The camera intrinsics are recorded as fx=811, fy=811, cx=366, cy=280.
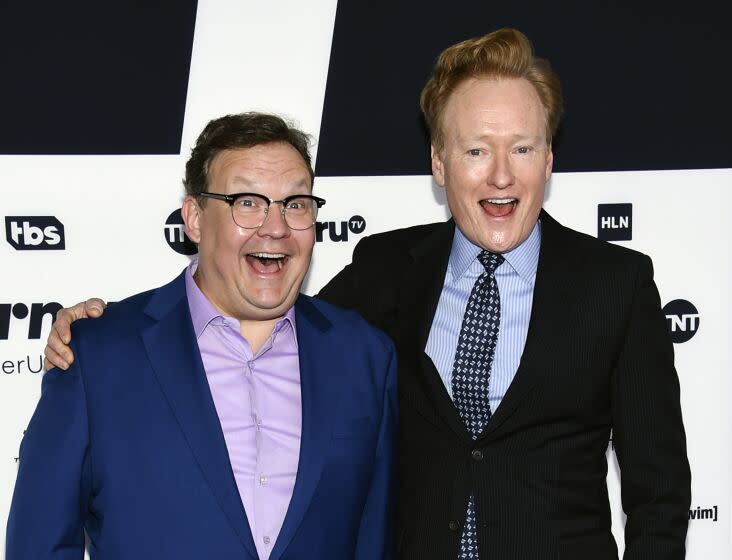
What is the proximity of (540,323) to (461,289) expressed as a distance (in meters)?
0.21

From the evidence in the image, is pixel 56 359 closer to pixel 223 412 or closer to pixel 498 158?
pixel 223 412

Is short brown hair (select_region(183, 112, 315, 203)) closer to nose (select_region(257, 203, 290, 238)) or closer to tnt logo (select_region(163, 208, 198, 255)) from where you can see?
nose (select_region(257, 203, 290, 238))

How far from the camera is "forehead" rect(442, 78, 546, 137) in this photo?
1787 millimetres

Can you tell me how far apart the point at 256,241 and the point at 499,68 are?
0.68 m

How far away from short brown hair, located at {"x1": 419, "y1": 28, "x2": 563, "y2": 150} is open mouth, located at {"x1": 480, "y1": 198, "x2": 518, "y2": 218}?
0.18 meters

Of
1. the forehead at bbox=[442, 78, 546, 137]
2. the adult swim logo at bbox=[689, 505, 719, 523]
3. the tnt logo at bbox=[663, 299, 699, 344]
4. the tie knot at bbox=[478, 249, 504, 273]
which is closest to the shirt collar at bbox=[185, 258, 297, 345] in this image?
the tie knot at bbox=[478, 249, 504, 273]

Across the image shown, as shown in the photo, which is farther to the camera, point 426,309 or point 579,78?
point 579,78

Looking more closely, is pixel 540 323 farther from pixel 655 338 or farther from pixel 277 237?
pixel 277 237

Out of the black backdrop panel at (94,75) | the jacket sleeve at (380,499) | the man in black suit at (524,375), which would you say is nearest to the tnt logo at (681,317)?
the man in black suit at (524,375)

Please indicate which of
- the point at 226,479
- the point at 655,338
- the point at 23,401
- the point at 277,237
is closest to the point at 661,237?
the point at 655,338

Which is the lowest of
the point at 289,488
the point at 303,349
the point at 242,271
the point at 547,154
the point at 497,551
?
the point at 497,551

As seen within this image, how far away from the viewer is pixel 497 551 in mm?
1750

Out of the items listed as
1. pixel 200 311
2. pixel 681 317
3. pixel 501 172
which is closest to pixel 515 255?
pixel 501 172

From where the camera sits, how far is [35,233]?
248 cm
